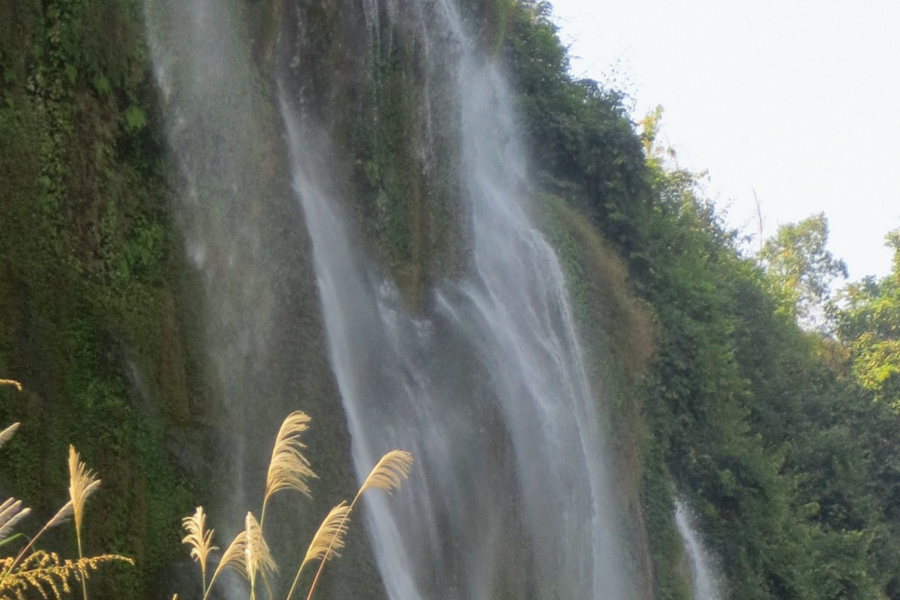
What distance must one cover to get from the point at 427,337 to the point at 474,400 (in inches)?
39.2

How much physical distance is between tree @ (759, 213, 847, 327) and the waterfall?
725 inches

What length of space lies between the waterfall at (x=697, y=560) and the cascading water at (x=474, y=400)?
2.83m

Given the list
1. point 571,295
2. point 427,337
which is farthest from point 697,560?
point 427,337

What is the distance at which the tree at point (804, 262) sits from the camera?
116 ft

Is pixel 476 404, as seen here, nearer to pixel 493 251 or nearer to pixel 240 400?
pixel 493 251

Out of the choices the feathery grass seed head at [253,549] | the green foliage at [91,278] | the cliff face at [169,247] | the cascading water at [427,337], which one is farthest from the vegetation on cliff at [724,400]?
the feathery grass seed head at [253,549]

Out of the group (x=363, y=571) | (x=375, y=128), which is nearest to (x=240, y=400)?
(x=363, y=571)

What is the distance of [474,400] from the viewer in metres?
11.8

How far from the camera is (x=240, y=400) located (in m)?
7.98

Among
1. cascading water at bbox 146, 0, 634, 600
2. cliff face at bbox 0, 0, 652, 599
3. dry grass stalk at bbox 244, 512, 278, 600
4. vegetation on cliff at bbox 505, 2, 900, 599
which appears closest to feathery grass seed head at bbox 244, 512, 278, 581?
dry grass stalk at bbox 244, 512, 278, 600

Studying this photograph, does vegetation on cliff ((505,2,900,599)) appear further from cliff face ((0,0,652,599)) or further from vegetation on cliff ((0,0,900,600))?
cliff face ((0,0,652,599))

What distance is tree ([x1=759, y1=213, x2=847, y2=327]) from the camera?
35469 mm

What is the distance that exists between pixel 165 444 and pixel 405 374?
156 inches

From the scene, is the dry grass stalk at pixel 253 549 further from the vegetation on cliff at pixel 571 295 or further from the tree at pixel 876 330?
the tree at pixel 876 330
